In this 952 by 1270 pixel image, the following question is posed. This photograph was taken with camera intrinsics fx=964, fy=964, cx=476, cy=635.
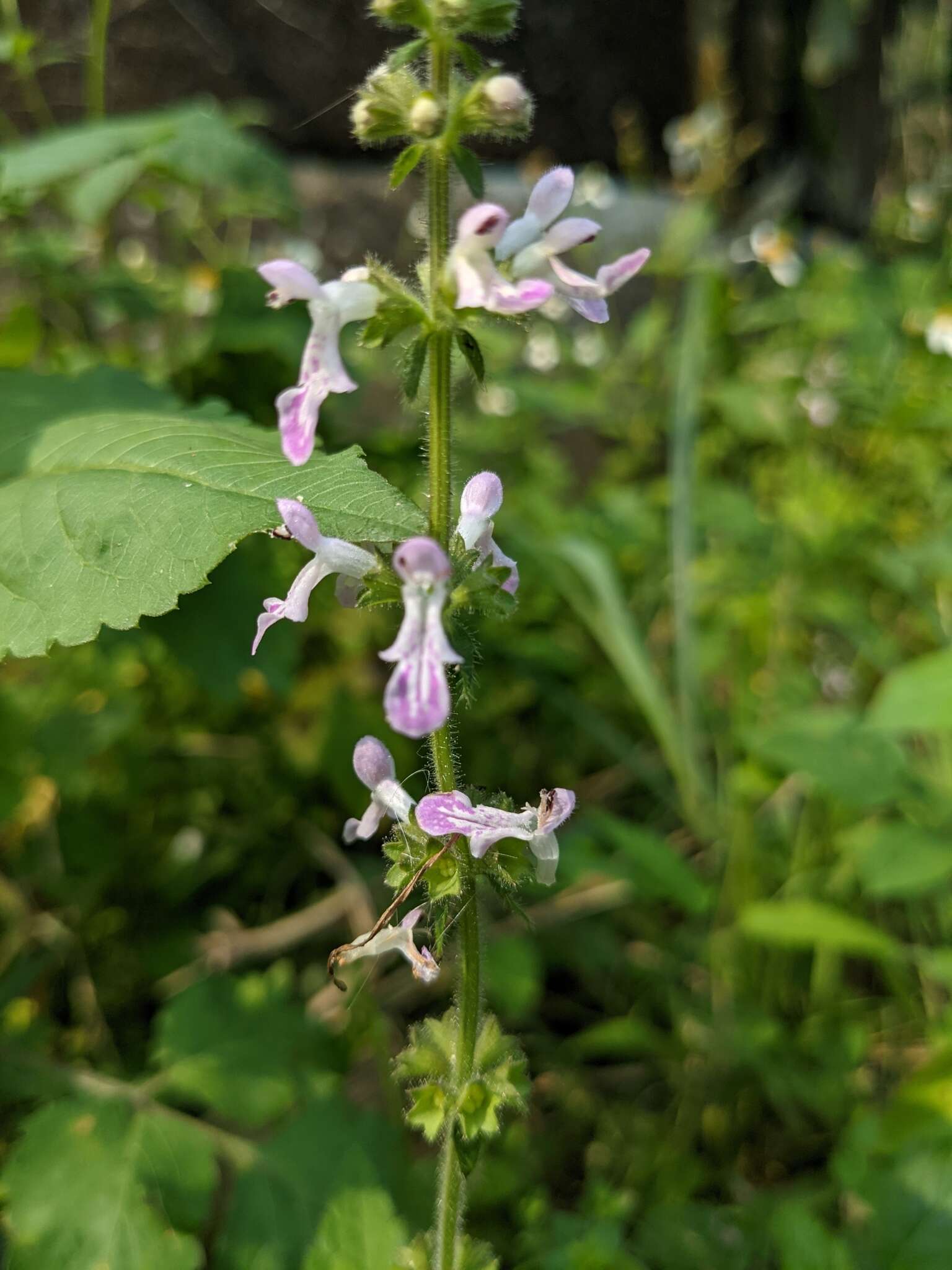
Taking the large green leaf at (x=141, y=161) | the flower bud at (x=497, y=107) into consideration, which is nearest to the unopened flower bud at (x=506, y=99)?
the flower bud at (x=497, y=107)

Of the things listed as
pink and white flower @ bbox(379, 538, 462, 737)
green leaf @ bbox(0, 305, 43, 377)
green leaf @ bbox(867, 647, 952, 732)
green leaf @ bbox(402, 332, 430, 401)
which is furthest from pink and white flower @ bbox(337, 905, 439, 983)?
green leaf @ bbox(0, 305, 43, 377)

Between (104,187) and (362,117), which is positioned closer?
(362,117)

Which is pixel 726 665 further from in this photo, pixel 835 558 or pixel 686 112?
pixel 686 112

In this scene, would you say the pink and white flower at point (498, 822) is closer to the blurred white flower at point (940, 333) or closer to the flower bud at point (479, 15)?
the flower bud at point (479, 15)

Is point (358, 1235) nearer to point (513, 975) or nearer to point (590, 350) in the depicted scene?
point (513, 975)

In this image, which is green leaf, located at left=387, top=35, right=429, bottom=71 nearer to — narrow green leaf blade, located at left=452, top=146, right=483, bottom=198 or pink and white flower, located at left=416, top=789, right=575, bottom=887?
narrow green leaf blade, located at left=452, top=146, right=483, bottom=198

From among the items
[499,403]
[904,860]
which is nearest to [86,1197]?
[904,860]
